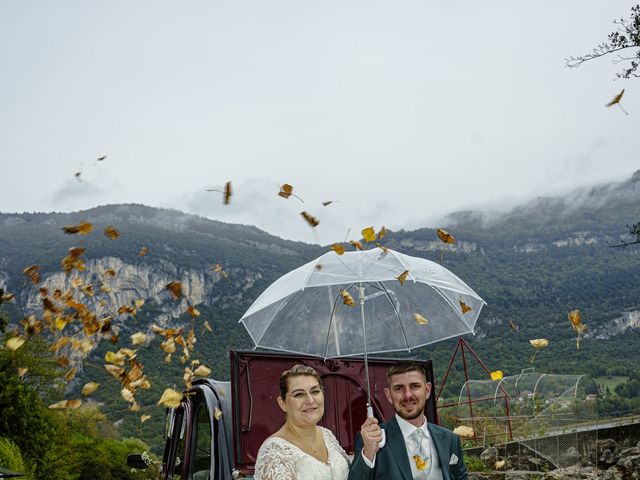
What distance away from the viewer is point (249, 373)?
17.1 ft

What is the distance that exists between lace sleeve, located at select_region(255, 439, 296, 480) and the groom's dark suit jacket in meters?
0.36

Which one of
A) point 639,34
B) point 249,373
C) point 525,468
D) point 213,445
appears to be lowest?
point 525,468

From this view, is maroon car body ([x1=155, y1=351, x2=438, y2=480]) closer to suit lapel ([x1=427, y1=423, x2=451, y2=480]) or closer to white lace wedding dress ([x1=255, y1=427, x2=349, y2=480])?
white lace wedding dress ([x1=255, y1=427, x2=349, y2=480])

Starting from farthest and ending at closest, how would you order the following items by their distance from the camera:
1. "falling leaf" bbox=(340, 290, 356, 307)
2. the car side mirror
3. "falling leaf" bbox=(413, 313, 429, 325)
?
1. "falling leaf" bbox=(413, 313, 429, 325)
2. "falling leaf" bbox=(340, 290, 356, 307)
3. the car side mirror

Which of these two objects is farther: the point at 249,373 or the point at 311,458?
the point at 249,373

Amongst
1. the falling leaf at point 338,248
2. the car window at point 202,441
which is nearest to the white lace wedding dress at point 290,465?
the car window at point 202,441

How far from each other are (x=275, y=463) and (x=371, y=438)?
1.85 ft

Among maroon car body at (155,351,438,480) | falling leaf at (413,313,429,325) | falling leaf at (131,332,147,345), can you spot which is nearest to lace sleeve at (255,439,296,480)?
maroon car body at (155,351,438,480)

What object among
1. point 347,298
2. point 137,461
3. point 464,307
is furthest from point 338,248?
point 137,461

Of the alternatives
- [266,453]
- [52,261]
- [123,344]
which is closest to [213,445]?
[266,453]

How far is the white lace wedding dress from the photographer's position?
372cm

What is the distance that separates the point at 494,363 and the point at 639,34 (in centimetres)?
2184

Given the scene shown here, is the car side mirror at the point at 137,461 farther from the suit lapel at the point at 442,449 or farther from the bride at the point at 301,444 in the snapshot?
the suit lapel at the point at 442,449

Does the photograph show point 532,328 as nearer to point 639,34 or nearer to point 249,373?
point 639,34
